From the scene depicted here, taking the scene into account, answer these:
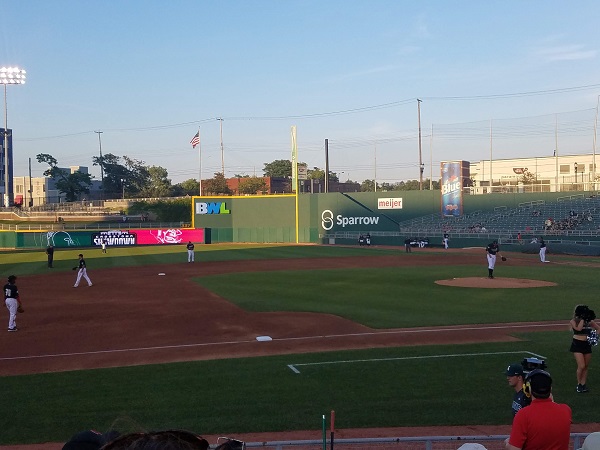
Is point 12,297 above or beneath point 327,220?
beneath

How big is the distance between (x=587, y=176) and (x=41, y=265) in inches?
2561

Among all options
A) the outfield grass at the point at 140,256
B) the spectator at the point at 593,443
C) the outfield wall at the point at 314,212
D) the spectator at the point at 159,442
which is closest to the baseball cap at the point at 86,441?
the spectator at the point at 159,442

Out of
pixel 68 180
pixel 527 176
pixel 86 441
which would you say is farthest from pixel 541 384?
pixel 68 180

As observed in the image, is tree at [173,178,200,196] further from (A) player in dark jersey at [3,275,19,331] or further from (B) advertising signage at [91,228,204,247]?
(A) player in dark jersey at [3,275,19,331]

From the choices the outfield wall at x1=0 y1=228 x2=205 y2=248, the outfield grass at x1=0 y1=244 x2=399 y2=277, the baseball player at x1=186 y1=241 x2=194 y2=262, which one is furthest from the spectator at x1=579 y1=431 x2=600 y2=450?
the outfield wall at x1=0 y1=228 x2=205 y2=248

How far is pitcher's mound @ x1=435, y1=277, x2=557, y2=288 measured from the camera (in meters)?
31.0

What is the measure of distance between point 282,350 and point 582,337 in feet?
27.1

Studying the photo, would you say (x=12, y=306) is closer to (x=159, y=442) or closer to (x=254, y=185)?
(x=159, y=442)

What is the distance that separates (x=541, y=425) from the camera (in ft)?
18.6

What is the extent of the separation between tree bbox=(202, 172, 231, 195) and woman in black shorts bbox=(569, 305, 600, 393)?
351 feet

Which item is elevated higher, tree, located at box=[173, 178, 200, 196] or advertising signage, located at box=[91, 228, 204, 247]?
tree, located at box=[173, 178, 200, 196]

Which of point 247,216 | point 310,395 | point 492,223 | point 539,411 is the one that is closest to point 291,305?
point 310,395

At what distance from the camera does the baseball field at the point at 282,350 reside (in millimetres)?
11328

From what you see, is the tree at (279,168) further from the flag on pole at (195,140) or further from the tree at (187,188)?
the flag on pole at (195,140)
